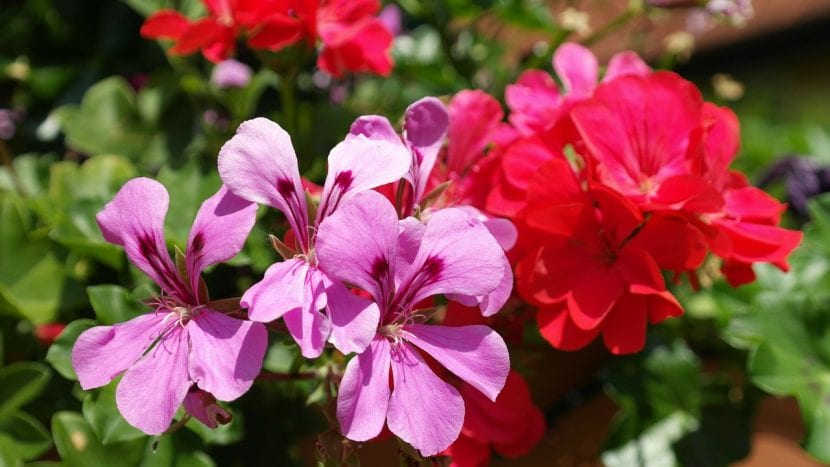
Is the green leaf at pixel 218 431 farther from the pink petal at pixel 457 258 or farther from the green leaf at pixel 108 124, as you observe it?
the green leaf at pixel 108 124

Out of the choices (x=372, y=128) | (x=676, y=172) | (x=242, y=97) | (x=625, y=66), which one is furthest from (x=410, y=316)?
(x=242, y=97)

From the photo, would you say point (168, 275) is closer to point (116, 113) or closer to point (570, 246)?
point (570, 246)

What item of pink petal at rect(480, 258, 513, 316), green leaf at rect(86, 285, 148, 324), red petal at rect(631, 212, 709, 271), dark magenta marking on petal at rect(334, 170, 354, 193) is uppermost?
dark magenta marking on petal at rect(334, 170, 354, 193)

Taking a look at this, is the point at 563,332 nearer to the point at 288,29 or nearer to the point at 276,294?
the point at 276,294

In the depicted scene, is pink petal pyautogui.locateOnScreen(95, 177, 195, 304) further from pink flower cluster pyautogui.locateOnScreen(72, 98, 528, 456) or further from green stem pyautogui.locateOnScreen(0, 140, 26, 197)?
green stem pyautogui.locateOnScreen(0, 140, 26, 197)

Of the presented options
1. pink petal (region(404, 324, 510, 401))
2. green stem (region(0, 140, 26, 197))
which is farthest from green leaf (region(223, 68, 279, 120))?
pink petal (region(404, 324, 510, 401))

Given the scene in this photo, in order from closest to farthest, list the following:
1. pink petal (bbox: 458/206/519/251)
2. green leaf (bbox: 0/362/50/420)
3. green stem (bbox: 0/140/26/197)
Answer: pink petal (bbox: 458/206/519/251) → green leaf (bbox: 0/362/50/420) → green stem (bbox: 0/140/26/197)

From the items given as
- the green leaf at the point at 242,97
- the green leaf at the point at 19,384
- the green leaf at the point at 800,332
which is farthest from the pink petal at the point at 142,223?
the green leaf at the point at 800,332

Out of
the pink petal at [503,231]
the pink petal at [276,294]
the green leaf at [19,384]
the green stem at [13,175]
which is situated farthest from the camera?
the green stem at [13,175]
